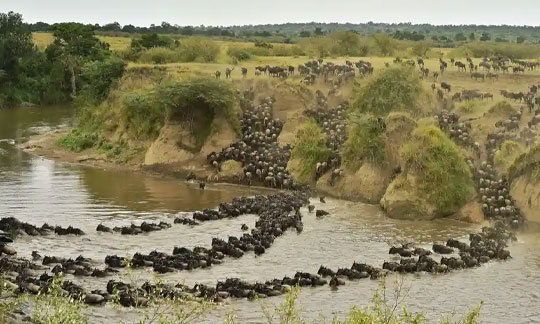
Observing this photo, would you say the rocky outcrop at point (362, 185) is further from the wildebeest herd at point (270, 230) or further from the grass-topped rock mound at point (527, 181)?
the grass-topped rock mound at point (527, 181)

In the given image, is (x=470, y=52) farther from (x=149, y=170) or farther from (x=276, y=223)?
(x=276, y=223)

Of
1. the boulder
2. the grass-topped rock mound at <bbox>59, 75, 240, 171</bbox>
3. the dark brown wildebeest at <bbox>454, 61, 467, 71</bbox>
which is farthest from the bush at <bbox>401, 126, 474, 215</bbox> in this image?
the dark brown wildebeest at <bbox>454, 61, 467, 71</bbox>

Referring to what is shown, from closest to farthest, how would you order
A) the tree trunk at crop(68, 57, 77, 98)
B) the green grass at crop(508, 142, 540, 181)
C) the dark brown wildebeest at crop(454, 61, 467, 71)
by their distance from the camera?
1. the green grass at crop(508, 142, 540, 181)
2. the dark brown wildebeest at crop(454, 61, 467, 71)
3. the tree trunk at crop(68, 57, 77, 98)

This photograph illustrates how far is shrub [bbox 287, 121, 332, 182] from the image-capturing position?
34281mm

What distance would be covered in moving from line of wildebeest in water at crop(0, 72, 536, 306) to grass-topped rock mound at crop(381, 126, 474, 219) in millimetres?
902

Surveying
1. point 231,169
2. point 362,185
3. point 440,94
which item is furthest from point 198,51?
point 362,185

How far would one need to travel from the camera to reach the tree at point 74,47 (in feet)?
235

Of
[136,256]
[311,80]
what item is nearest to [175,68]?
[311,80]

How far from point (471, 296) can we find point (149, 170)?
21166 millimetres

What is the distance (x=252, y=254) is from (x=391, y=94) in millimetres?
15498

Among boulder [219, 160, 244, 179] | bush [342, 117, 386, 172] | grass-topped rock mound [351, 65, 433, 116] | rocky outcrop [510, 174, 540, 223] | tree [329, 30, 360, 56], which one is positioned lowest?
boulder [219, 160, 244, 179]

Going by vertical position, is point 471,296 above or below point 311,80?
below

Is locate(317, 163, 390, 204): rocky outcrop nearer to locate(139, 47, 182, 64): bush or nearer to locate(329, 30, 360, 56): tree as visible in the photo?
locate(139, 47, 182, 64): bush

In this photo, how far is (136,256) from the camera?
22.4m
